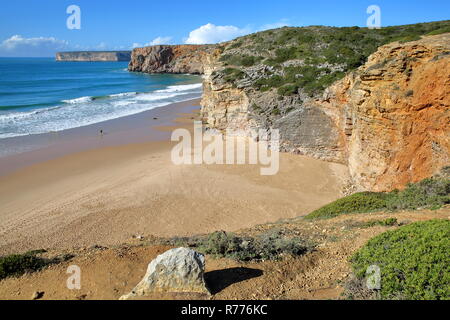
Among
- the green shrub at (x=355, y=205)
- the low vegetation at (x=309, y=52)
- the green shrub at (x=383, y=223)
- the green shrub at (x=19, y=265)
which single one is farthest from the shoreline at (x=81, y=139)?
the green shrub at (x=383, y=223)

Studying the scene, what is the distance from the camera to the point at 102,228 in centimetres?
1249

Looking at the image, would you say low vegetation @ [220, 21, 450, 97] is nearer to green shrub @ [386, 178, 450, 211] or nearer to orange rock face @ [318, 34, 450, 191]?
orange rock face @ [318, 34, 450, 191]

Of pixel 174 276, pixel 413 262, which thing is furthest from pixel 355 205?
Result: pixel 174 276

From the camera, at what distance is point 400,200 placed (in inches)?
412

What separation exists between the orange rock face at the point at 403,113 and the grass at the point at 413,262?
7359 mm

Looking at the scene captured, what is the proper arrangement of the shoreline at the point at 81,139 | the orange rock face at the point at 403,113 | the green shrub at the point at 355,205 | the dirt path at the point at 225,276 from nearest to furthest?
1. the dirt path at the point at 225,276
2. the green shrub at the point at 355,205
3. the orange rock face at the point at 403,113
4. the shoreline at the point at 81,139

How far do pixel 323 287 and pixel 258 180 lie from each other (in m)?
11.3

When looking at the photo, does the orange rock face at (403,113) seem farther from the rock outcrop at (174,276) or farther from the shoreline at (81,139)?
the shoreline at (81,139)

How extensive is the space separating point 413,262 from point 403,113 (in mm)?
9378

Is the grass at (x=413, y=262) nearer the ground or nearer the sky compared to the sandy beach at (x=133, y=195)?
nearer the sky

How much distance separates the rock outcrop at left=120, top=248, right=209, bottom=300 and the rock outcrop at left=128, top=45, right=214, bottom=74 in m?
100

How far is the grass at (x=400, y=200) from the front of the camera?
9.70m

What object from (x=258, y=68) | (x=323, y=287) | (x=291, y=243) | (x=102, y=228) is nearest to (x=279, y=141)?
(x=258, y=68)

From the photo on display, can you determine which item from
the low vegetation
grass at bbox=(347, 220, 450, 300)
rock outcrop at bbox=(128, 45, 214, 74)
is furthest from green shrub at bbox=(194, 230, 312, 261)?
rock outcrop at bbox=(128, 45, 214, 74)
